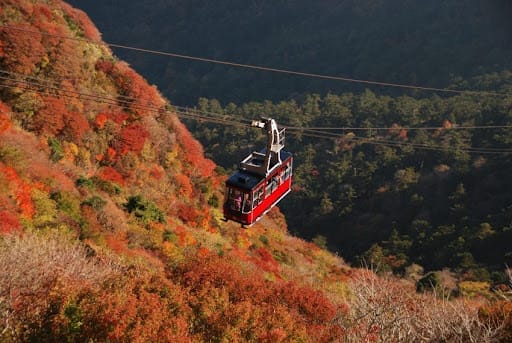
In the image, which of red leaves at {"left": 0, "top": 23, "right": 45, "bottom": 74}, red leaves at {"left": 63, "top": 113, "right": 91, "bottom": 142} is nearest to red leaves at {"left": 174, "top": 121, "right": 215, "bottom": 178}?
red leaves at {"left": 63, "top": 113, "right": 91, "bottom": 142}

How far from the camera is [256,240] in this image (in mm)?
43062

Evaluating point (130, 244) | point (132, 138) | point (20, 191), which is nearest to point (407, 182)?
point (132, 138)

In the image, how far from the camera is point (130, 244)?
30219 mm

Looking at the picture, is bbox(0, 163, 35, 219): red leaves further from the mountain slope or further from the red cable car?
the red cable car

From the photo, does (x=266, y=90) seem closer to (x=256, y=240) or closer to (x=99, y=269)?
(x=256, y=240)

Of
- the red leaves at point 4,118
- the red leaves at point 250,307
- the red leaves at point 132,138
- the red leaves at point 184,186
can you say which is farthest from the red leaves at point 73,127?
the red leaves at point 250,307

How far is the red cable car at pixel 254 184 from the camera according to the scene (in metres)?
21.4

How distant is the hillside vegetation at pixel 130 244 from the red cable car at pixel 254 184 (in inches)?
143

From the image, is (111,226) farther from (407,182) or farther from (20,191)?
(407,182)

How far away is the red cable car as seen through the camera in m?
21.4

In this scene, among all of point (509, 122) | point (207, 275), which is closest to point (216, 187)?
point (207, 275)

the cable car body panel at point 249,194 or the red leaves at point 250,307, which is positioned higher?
the cable car body panel at point 249,194

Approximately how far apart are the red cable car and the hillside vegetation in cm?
363

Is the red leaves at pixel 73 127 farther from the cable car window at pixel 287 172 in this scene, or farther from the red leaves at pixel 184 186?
Answer: the cable car window at pixel 287 172
